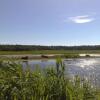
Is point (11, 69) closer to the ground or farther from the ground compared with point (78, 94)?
farther from the ground

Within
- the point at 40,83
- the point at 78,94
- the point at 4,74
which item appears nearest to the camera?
the point at 78,94

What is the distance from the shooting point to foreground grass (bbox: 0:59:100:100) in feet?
20.7

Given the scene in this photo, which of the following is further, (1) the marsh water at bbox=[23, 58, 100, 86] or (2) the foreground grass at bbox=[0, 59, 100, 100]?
(1) the marsh water at bbox=[23, 58, 100, 86]

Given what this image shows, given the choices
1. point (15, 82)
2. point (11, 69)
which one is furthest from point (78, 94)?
point (11, 69)

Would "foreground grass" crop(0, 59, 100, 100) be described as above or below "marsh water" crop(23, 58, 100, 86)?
above

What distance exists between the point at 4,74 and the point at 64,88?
1.69 meters

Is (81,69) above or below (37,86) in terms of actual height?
below

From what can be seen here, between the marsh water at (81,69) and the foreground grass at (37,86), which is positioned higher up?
the foreground grass at (37,86)

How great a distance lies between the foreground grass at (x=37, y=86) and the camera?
20.7 feet

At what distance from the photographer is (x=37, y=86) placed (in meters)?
6.70

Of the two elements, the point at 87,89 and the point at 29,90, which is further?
the point at 87,89

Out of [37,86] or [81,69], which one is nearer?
[37,86]

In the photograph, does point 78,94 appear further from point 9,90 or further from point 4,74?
point 4,74

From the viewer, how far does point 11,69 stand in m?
7.32
